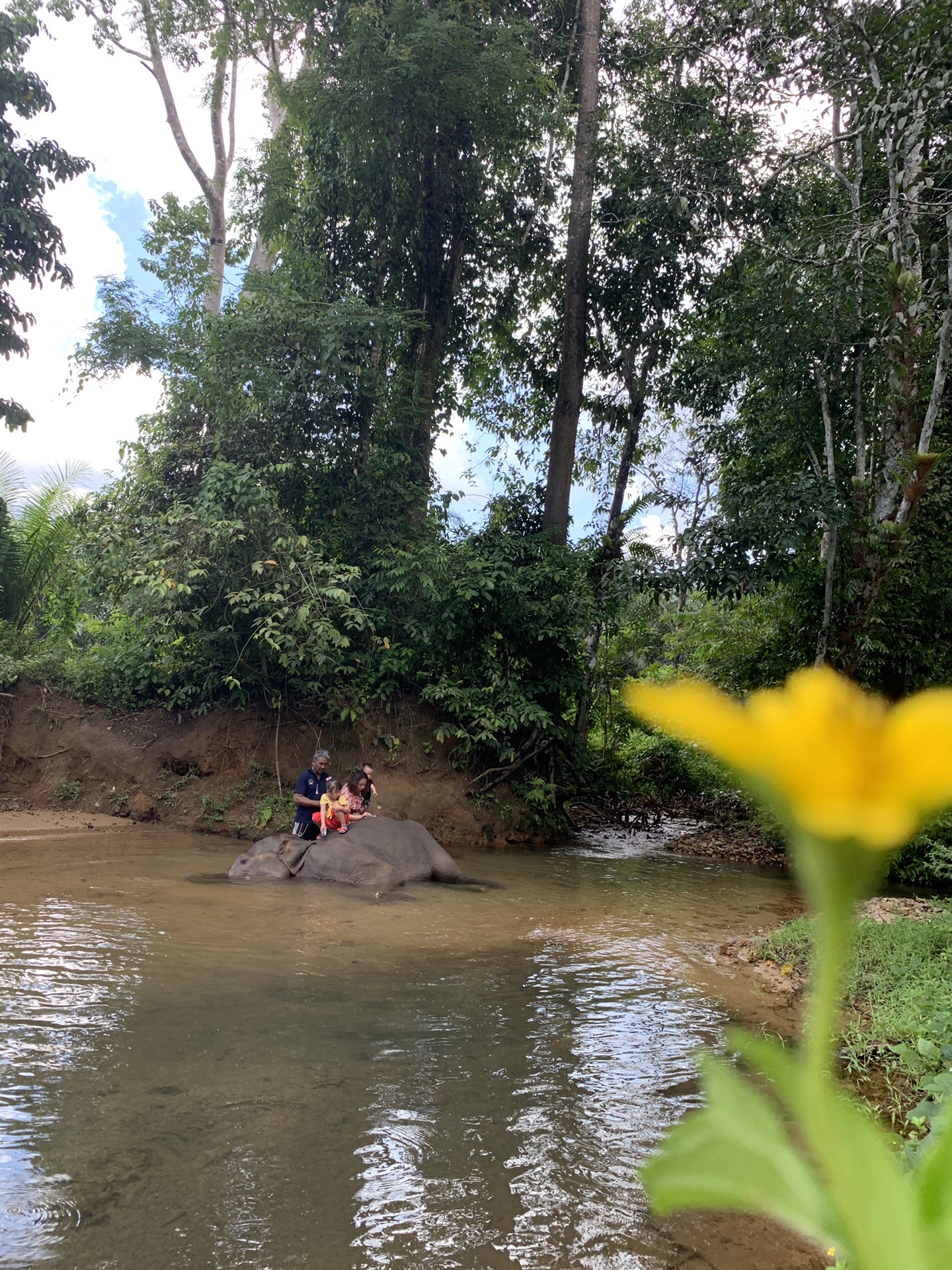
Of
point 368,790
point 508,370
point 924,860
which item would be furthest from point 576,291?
point 924,860

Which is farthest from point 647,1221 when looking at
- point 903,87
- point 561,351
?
point 561,351

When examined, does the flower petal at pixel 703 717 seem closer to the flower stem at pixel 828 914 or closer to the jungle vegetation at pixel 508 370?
the flower stem at pixel 828 914

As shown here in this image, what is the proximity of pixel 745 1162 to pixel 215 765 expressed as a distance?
12.5 meters

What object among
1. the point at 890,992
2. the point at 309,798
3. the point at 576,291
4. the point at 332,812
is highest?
the point at 576,291

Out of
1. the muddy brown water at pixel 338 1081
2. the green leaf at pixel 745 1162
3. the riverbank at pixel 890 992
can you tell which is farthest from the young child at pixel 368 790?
the green leaf at pixel 745 1162

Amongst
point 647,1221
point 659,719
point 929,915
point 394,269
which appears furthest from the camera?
point 394,269

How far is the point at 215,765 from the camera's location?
12281 millimetres

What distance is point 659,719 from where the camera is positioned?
36 cm

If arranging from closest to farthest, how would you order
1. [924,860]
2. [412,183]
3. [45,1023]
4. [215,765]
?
1. [45,1023]
2. [924,860]
3. [215,765]
4. [412,183]

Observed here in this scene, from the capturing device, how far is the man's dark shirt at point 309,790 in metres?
10.1

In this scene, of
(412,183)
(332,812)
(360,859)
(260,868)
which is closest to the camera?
(260,868)

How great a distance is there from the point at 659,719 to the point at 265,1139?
412 centimetres

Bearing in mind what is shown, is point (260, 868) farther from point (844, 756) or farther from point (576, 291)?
point (576, 291)

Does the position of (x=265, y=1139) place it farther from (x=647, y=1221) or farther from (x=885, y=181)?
(x=885, y=181)
